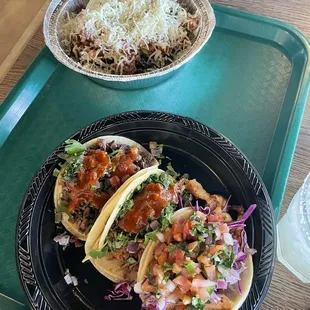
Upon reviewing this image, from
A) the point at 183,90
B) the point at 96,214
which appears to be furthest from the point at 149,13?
the point at 96,214

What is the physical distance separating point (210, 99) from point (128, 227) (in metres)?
0.80

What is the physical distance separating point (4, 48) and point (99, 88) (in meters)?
0.80

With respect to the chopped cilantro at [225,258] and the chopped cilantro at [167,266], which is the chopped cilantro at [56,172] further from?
the chopped cilantro at [225,258]

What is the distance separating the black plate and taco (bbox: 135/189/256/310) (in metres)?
0.06

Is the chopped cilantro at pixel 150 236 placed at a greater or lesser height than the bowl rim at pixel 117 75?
lesser

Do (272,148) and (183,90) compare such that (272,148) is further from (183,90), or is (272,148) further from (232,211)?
(183,90)

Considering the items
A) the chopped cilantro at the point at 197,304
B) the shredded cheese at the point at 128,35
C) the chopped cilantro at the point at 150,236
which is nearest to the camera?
the chopped cilantro at the point at 197,304

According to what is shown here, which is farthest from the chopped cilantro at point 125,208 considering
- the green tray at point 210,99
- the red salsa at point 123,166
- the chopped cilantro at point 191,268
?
the green tray at point 210,99

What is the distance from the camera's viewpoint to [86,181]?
1.55 metres

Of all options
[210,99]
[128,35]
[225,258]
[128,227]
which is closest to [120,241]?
[128,227]

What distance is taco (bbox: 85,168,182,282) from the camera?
1.48m

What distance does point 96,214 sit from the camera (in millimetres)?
1595

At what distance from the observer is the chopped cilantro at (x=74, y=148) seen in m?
1.59

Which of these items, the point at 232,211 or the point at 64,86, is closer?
the point at 232,211
